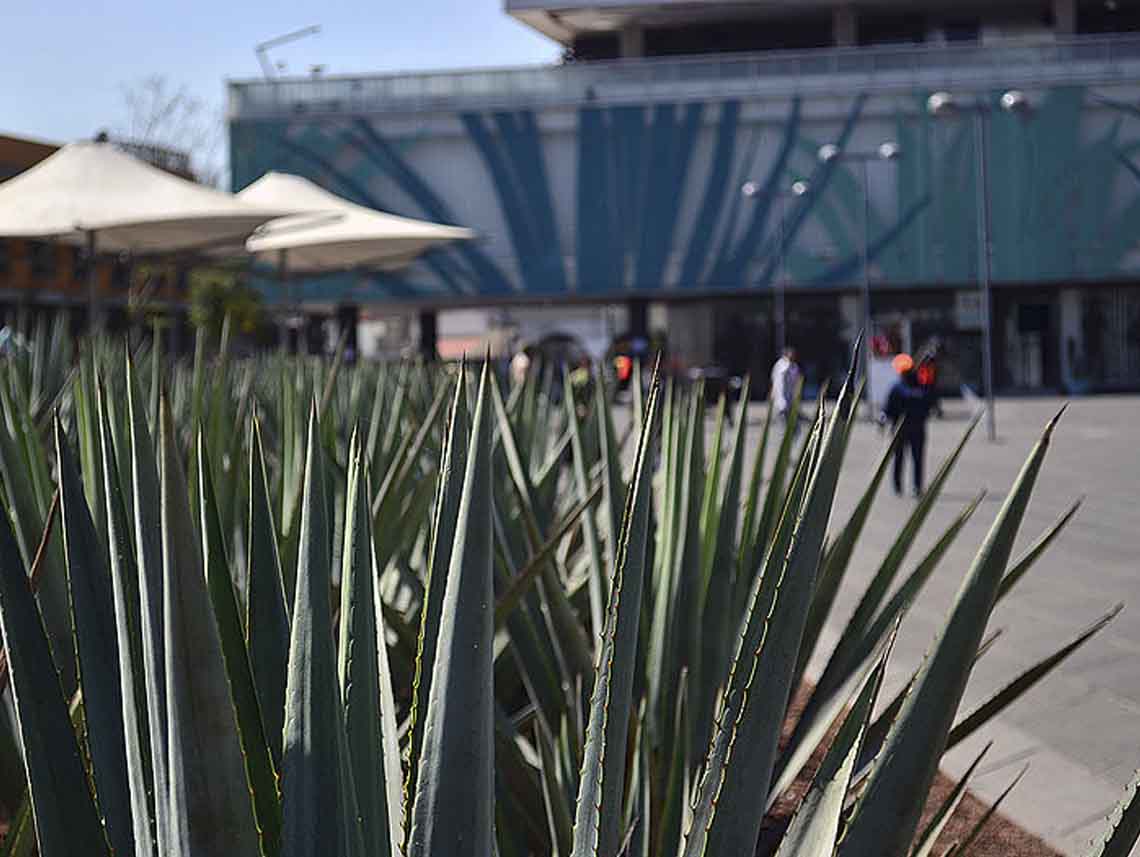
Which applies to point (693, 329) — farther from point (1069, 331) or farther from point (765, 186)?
point (1069, 331)

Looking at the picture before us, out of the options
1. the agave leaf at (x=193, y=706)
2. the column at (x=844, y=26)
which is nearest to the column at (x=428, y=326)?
the column at (x=844, y=26)

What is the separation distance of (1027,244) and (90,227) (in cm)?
3312

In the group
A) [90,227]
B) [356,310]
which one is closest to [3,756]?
[90,227]

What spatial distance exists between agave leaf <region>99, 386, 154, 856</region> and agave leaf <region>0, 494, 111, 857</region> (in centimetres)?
4

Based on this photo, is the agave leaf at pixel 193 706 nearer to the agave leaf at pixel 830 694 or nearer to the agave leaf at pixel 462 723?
the agave leaf at pixel 462 723

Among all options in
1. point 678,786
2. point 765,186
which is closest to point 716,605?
point 678,786

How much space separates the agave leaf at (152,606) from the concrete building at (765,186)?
4074 centimetres

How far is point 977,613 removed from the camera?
1348mm

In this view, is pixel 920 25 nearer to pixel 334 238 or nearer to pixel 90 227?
pixel 334 238

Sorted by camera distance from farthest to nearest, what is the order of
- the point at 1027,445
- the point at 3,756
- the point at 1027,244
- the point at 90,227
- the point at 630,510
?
the point at 1027,244, the point at 1027,445, the point at 90,227, the point at 3,756, the point at 630,510

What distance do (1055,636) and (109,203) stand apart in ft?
29.2

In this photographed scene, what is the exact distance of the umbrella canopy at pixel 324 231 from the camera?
16.0 meters

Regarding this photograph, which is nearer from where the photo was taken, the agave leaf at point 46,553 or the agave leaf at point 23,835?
the agave leaf at point 23,835

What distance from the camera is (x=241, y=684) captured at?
62.7 inches
